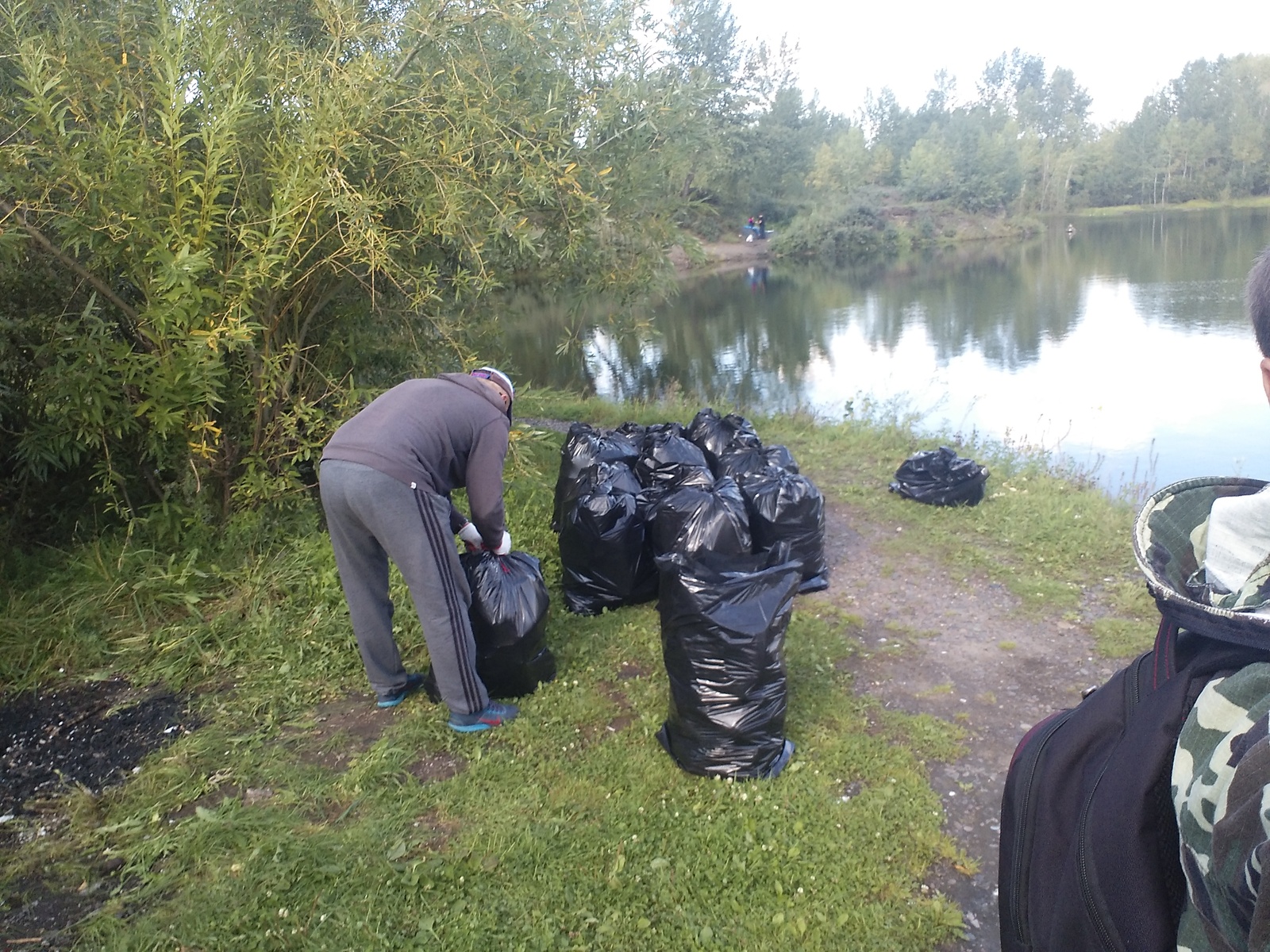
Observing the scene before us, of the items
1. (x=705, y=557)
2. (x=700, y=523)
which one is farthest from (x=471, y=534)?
→ (x=700, y=523)

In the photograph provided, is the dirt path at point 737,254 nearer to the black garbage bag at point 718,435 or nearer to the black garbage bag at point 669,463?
the black garbage bag at point 718,435

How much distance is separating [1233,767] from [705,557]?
258 centimetres

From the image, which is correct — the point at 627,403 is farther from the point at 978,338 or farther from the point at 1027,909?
the point at 1027,909

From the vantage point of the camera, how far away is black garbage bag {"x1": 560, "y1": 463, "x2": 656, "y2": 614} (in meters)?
4.39

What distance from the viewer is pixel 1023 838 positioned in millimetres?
1229

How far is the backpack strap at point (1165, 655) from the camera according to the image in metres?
1.02

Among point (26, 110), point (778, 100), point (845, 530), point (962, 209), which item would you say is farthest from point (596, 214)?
point (962, 209)

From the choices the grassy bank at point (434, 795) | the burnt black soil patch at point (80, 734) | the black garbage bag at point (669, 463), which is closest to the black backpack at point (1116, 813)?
the grassy bank at point (434, 795)

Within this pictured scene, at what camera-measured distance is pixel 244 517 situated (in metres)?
4.64

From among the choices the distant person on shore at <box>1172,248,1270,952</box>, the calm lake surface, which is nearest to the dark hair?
the distant person on shore at <box>1172,248,1270,952</box>

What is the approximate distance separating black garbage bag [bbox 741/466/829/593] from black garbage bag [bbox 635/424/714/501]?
0.56 m

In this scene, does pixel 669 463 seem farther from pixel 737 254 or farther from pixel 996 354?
pixel 737 254

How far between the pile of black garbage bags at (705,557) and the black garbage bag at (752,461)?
0.04ft

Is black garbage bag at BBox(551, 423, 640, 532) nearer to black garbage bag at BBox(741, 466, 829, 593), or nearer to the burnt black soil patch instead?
black garbage bag at BBox(741, 466, 829, 593)
